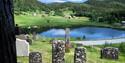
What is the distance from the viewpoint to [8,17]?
3.71m

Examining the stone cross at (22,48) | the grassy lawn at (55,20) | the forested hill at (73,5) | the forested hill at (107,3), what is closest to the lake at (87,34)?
the grassy lawn at (55,20)

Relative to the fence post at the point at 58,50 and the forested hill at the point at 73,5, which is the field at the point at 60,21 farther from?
the fence post at the point at 58,50

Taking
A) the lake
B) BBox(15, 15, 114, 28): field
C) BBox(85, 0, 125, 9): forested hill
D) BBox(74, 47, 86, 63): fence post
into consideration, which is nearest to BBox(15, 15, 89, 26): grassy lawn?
BBox(15, 15, 114, 28): field

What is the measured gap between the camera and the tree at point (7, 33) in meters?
3.65

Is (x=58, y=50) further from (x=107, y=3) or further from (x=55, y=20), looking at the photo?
(x=107, y=3)

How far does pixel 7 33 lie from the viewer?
146 inches

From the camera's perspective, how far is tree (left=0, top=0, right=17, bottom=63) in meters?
3.65

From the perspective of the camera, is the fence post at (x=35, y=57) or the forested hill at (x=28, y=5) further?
the forested hill at (x=28, y=5)

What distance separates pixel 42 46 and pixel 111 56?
200 inches

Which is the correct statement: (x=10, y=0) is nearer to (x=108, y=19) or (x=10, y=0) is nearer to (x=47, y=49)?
(x=47, y=49)

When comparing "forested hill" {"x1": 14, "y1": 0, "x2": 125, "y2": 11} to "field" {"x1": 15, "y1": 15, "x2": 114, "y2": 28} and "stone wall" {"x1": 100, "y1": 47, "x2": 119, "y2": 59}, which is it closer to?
"field" {"x1": 15, "y1": 15, "x2": 114, "y2": 28}

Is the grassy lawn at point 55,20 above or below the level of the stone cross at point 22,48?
below

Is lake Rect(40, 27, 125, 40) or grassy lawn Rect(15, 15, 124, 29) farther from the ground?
lake Rect(40, 27, 125, 40)

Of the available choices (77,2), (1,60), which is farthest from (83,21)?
(1,60)
